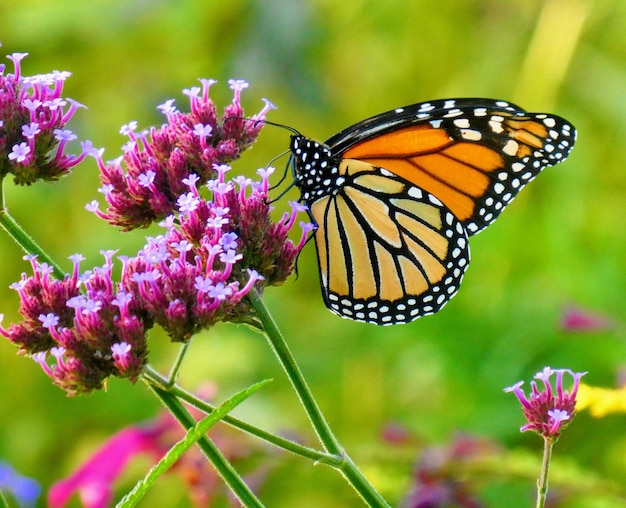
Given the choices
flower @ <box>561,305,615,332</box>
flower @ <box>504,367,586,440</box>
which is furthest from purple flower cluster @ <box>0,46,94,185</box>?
flower @ <box>561,305,615,332</box>

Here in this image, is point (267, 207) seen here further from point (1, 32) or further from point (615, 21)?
point (615, 21)

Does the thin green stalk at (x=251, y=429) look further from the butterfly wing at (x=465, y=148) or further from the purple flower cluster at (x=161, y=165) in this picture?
the butterfly wing at (x=465, y=148)

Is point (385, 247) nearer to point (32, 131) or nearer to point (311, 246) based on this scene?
point (32, 131)

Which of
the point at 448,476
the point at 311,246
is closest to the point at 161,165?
the point at 448,476

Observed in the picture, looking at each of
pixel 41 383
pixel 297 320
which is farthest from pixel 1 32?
pixel 297 320

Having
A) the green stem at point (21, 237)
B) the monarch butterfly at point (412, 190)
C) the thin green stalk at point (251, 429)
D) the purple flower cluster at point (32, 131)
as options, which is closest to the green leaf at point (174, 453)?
the thin green stalk at point (251, 429)
